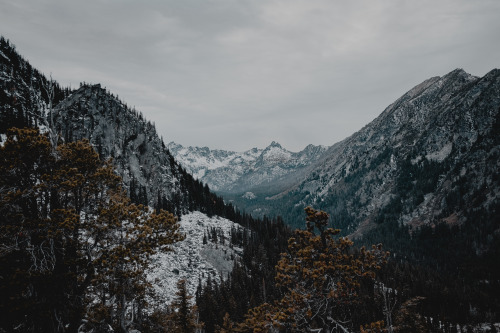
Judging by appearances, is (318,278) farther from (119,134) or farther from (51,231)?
(119,134)

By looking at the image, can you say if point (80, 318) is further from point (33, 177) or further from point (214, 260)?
point (214, 260)

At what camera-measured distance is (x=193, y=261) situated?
108 metres

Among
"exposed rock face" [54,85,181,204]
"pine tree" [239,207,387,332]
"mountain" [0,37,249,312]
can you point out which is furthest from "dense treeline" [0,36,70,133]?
"pine tree" [239,207,387,332]

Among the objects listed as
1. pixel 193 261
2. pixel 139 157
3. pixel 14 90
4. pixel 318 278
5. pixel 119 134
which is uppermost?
pixel 14 90

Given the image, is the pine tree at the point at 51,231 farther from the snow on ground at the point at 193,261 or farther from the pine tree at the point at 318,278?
the snow on ground at the point at 193,261

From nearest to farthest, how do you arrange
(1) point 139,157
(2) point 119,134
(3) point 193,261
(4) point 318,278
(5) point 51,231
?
(5) point 51,231
(4) point 318,278
(3) point 193,261
(2) point 119,134
(1) point 139,157

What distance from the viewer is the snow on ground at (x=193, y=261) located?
86.8 m

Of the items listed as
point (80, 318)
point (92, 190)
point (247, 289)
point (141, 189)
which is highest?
point (141, 189)

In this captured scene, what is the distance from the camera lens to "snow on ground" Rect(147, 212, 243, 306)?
8675cm

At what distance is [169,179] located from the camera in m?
171

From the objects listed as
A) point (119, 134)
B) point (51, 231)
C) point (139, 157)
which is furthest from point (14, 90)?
point (51, 231)

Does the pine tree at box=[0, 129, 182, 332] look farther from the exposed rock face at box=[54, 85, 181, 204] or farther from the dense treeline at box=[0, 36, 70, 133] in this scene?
the exposed rock face at box=[54, 85, 181, 204]

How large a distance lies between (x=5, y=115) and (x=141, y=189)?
64485 mm

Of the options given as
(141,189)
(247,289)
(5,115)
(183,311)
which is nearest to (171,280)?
(247,289)
